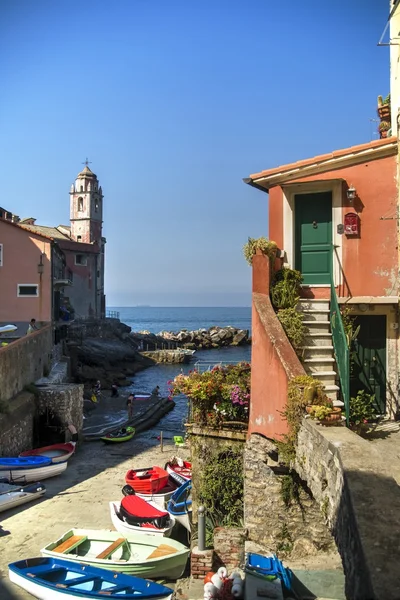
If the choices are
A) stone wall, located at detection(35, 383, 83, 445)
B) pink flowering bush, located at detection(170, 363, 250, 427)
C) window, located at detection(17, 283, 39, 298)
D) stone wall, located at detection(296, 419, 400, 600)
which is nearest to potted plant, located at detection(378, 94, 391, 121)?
pink flowering bush, located at detection(170, 363, 250, 427)

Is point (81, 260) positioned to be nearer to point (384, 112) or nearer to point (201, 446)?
point (384, 112)

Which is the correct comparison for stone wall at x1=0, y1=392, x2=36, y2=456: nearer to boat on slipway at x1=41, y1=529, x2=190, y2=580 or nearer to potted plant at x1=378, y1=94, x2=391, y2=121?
boat on slipway at x1=41, y1=529, x2=190, y2=580

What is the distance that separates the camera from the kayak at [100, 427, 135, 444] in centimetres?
2668

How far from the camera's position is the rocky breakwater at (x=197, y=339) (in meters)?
89.0

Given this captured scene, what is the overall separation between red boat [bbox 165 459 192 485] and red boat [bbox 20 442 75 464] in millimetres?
4316

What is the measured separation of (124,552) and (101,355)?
48669mm

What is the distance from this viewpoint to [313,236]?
12.1 metres

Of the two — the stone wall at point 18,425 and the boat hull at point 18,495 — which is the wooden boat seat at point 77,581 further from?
the stone wall at point 18,425

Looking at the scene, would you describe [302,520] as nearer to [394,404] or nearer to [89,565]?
[394,404]

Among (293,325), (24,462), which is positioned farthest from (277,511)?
(24,462)

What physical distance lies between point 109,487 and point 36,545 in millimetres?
5109

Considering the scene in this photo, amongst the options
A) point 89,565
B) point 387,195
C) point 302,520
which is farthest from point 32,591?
point 387,195

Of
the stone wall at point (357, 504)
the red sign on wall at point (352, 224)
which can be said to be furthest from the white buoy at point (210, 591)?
the red sign on wall at point (352, 224)

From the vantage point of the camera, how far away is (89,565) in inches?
477
